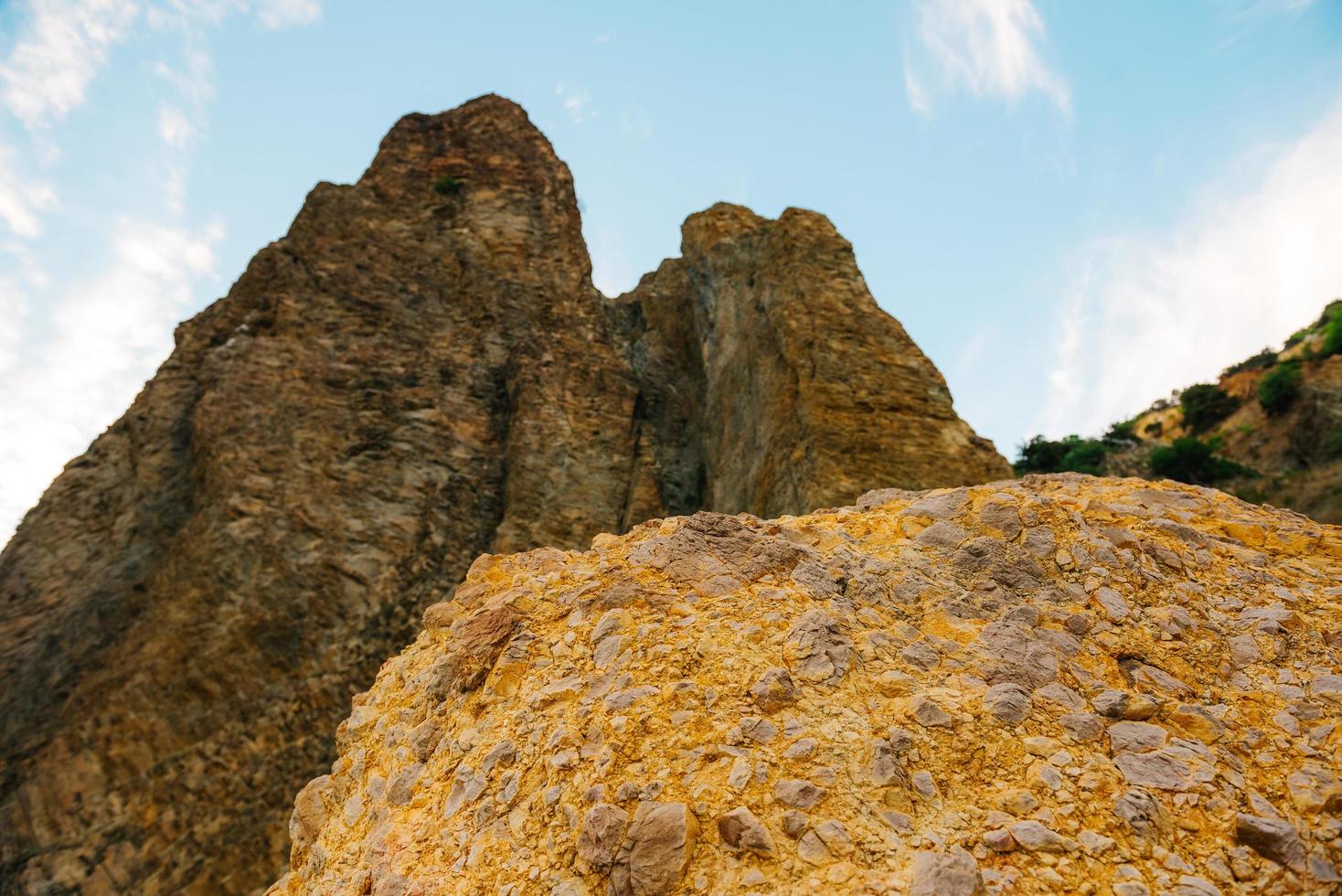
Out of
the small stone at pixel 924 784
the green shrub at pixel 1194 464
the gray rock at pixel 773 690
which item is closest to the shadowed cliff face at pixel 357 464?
the gray rock at pixel 773 690

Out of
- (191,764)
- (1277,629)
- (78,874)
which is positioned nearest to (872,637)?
(1277,629)

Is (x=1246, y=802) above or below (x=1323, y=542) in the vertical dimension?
below

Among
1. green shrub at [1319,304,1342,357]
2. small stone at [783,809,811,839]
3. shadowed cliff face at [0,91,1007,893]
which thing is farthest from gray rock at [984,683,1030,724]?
green shrub at [1319,304,1342,357]

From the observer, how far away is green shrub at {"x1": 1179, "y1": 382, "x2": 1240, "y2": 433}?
39906 millimetres

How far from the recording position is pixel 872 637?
18.2 ft

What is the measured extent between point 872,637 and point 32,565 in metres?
17.9

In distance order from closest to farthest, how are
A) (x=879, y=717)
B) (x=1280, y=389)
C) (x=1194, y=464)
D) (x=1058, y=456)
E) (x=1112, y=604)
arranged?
1. (x=879, y=717)
2. (x=1112, y=604)
3. (x=1194, y=464)
4. (x=1280, y=389)
5. (x=1058, y=456)

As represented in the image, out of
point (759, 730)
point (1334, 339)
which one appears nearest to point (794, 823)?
point (759, 730)

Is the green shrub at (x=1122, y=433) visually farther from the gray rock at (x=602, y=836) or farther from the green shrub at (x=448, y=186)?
the gray rock at (x=602, y=836)

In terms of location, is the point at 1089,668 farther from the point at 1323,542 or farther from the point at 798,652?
the point at 1323,542

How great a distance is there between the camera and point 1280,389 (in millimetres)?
34625

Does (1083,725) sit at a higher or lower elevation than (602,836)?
higher

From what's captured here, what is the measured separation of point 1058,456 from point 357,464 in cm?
3715

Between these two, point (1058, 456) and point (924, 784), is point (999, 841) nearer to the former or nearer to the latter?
point (924, 784)
